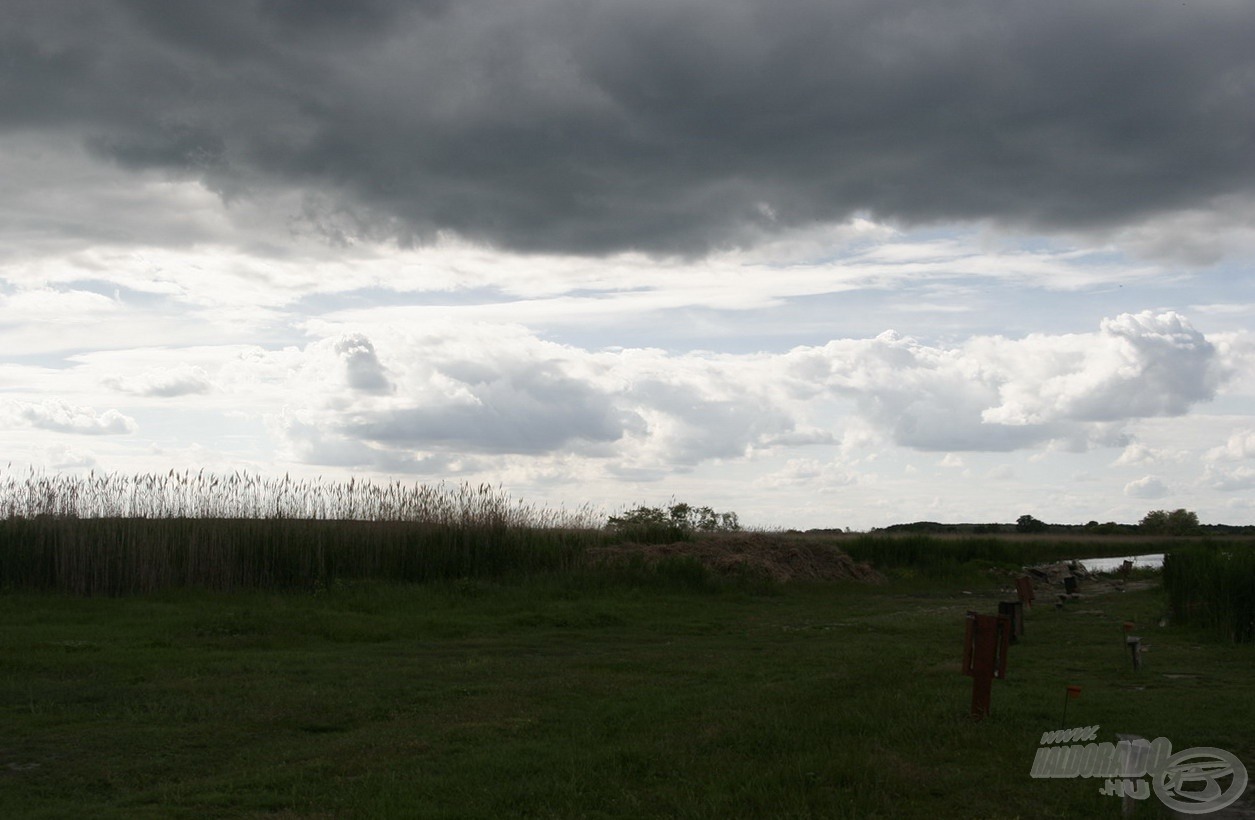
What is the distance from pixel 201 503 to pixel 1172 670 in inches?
742

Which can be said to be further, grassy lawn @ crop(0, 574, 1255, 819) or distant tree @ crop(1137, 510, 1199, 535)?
distant tree @ crop(1137, 510, 1199, 535)

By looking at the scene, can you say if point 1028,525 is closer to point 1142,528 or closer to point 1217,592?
point 1142,528

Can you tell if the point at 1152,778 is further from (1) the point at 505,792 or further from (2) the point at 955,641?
(2) the point at 955,641

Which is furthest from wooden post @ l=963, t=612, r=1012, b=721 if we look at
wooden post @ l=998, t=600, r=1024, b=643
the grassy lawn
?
wooden post @ l=998, t=600, r=1024, b=643

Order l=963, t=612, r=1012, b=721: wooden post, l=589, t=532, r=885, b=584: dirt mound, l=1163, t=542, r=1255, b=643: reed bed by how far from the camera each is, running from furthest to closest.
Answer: l=589, t=532, r=885, b=584: dirt mound < l=1163, t=542, r=1255, b=643: reed bed < l=963, t=612, r=1012, b=721: wooden post

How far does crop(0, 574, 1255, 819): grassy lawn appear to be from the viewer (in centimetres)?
708

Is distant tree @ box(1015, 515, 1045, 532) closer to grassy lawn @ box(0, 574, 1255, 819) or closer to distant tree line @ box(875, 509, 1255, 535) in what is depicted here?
distant tree line @ box(875, 509, 1255, 535)

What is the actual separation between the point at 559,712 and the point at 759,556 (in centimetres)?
1785

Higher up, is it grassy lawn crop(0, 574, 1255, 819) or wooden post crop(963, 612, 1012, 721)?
wooden post crop(963, 612, 1012, 721)

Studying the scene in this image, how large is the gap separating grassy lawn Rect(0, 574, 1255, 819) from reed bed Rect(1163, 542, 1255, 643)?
20.6 inches

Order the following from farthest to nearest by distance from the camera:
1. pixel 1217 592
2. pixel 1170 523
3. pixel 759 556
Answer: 1. pixel 1170 523
2. pixel 759 556
3. pixel 1217 592

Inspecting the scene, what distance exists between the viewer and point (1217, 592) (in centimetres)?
1555

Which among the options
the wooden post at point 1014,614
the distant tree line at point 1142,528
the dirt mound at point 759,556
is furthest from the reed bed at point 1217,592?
the distant tree line at point 1142,528

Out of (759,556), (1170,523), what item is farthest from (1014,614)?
(1170,523)
